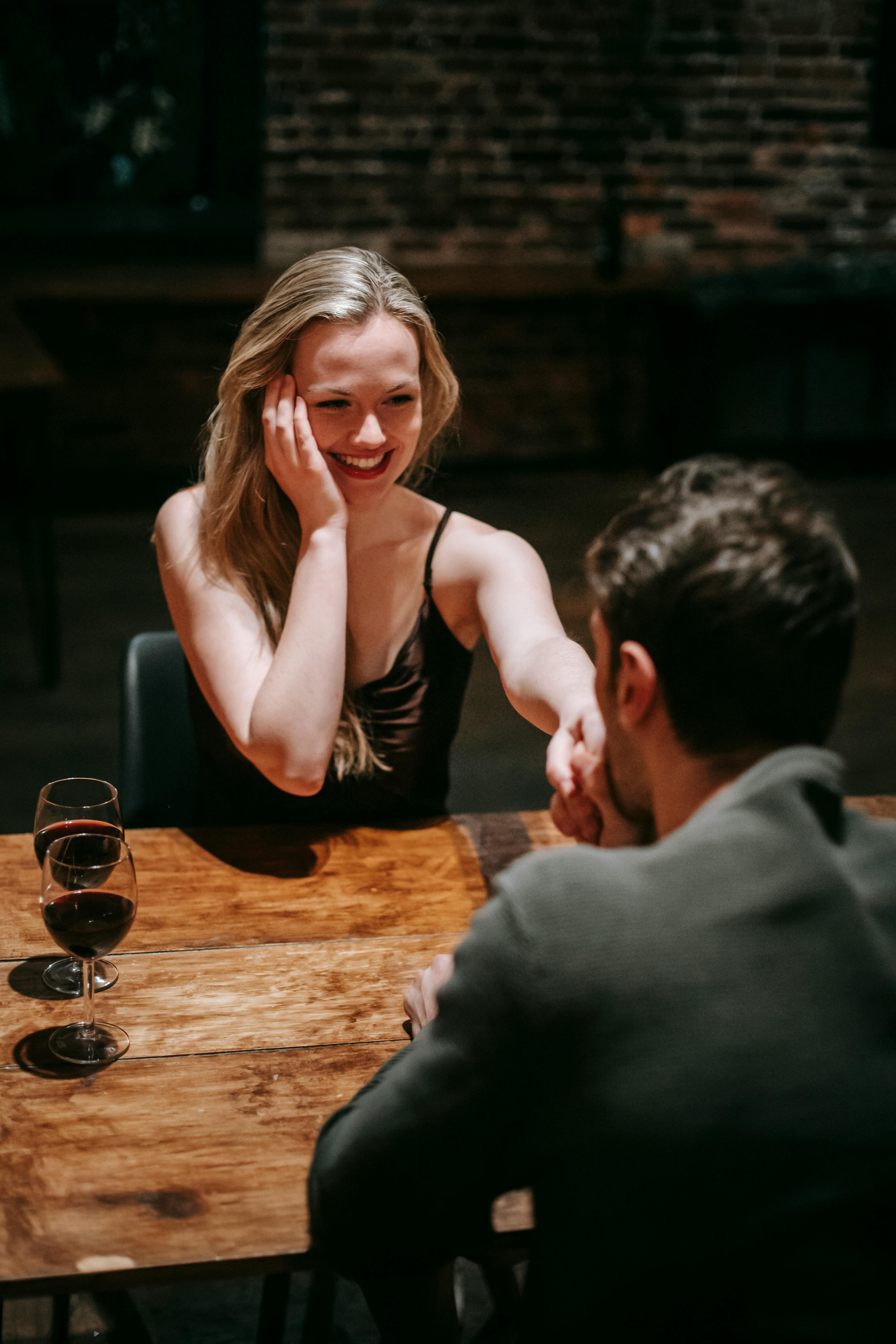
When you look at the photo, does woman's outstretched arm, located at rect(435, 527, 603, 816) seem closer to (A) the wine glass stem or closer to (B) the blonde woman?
(B) the blonde woman

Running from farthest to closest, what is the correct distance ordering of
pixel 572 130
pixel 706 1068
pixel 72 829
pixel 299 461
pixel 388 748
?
pixel 572 130 → pixel 388 748 → pixel 299 461 → pixel 72 829 → pixel 706 1068

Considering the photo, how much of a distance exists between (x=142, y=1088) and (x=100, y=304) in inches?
183

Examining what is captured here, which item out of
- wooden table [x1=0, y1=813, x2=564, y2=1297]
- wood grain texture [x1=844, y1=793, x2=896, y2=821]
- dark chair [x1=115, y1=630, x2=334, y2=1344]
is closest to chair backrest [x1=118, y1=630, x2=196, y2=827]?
dark chair [x1=115, y1=630, x2=334, y2=1344]

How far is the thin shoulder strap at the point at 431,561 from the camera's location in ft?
5.75

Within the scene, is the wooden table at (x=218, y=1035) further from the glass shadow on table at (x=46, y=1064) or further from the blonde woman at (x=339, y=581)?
the blonde woman at (x=339, y=581)

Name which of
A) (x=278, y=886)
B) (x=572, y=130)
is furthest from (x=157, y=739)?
(x=572, y=130)

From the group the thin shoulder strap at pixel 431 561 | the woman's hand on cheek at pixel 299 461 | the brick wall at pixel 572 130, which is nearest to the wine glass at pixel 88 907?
the woman's hand on cheek at pixel 299 461

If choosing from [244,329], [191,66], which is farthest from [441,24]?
[244,329]

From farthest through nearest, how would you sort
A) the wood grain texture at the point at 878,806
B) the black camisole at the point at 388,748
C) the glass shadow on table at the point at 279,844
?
the black camisole at the point at 388,748
the wood grain texture at the point at 878,806
the glass shadow on table at the point at 279,844

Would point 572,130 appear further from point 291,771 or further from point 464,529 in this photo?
point 291,771

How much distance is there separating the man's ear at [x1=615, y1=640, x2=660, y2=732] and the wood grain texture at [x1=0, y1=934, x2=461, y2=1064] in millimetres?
491

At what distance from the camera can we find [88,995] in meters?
1.13

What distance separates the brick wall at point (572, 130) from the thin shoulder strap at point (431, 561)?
383cm

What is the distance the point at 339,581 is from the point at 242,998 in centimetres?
57
